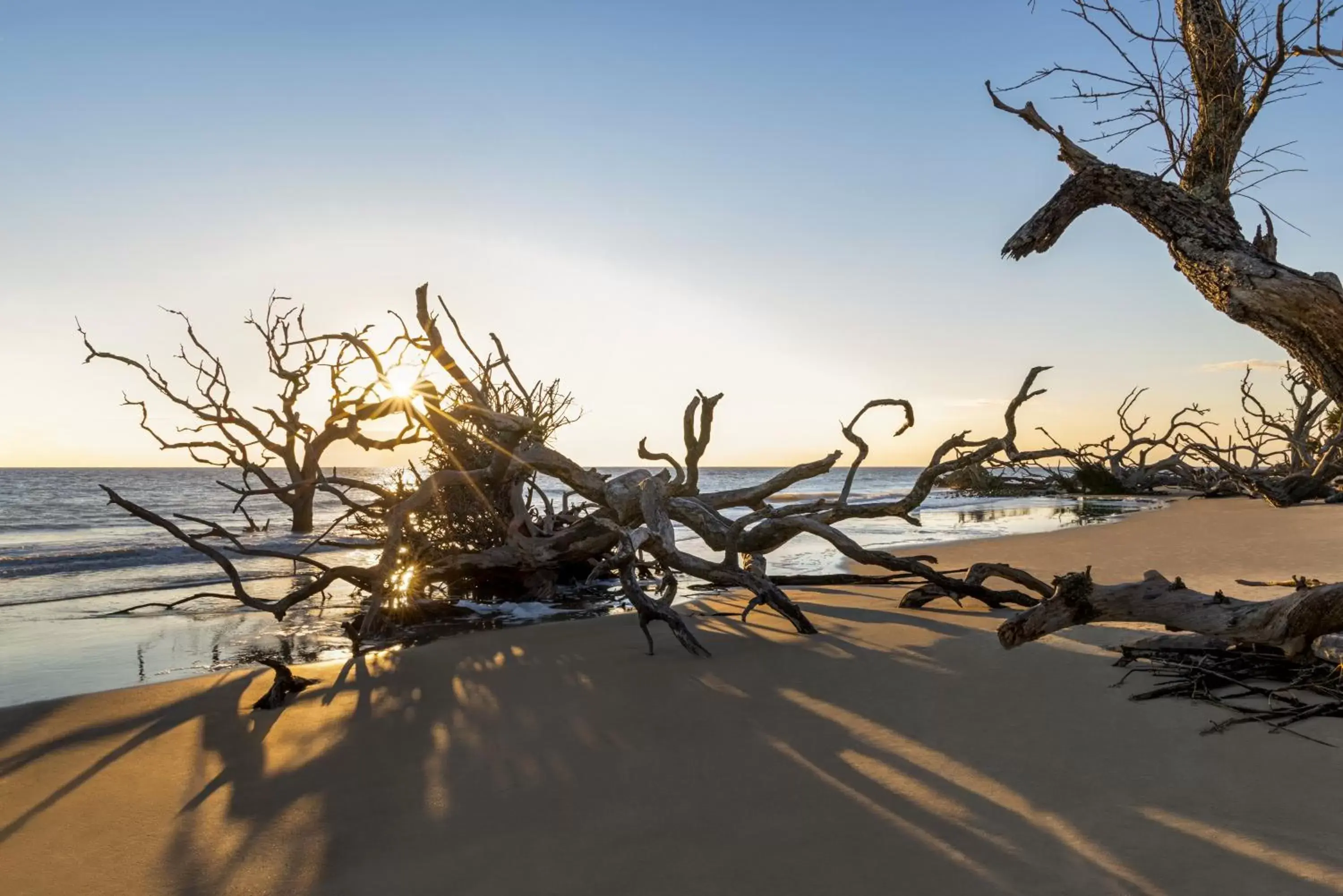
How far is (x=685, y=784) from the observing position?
3090 millimetres

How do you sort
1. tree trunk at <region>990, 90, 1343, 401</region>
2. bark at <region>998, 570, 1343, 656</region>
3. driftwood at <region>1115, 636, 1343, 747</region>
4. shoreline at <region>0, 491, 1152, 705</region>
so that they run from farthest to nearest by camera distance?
shoreline at <region>0, 491, 1152, 705</region>
driftwood at <region>1115, 636, 1343, 747</region>
bark at <region>998, 570, 1343, 656</region>
tree trunk at <region>990, 90, 1343, 401</region>

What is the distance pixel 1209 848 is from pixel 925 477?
5.35m

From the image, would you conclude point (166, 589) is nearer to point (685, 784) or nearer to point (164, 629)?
point (164, 629)

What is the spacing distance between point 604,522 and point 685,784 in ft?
10.7

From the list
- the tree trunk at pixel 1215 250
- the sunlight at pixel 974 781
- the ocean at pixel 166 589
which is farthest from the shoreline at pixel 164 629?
the tree trunk at pixel 1215 250

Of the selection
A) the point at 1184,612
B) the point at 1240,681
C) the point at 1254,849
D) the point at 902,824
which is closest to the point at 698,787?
the point at 902,824

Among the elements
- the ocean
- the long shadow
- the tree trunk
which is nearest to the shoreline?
the ocean

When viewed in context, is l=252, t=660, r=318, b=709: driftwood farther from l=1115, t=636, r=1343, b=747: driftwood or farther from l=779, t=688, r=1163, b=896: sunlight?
l=1115, t=636, r=1343, b=747: driftwood

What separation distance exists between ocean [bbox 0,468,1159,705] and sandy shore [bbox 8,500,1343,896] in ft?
4.14

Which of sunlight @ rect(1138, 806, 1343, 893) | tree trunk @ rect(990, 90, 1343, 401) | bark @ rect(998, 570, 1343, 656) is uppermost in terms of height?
tree trunk @ rect(990, 90, 1343, 401)

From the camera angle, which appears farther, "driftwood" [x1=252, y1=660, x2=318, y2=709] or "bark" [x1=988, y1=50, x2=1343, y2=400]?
"driftwood" [x1=252, y1=660, x2=318, y2=709]

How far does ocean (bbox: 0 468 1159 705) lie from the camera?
20.1ft

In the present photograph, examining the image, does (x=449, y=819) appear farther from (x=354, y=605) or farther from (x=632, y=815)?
(x=354, y=605)

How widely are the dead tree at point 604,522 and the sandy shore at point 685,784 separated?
907 mm
